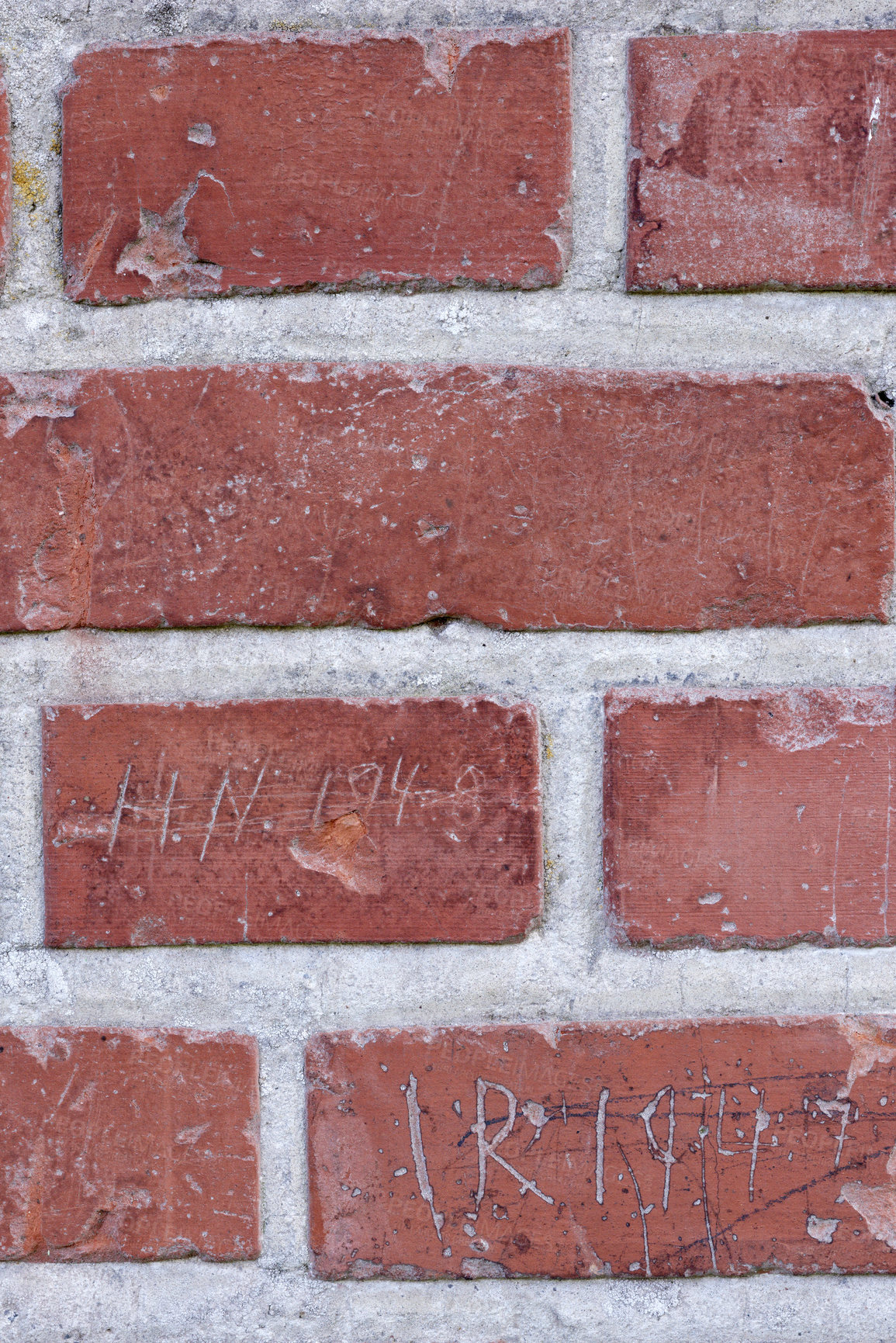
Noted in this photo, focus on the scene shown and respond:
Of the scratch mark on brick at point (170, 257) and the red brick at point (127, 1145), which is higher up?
the scratch mark on brick at point (170, 257)

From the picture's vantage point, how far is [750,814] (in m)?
0.54

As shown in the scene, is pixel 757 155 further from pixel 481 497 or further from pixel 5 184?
pixel 5 184

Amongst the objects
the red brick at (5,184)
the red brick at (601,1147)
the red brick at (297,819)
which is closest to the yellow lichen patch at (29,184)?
the red brick at (5,184)

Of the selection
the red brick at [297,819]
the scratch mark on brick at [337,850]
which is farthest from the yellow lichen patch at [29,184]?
the scratch mark on brick at [337,850]

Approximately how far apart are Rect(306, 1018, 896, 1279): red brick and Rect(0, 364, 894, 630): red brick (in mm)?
271

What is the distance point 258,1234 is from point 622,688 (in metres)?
0.42

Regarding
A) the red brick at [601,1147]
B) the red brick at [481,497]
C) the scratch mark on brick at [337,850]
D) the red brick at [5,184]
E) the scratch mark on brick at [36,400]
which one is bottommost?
the red brick at [601,1147]

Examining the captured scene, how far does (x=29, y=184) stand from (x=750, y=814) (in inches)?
23.1

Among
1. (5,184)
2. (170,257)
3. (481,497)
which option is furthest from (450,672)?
(5,184)

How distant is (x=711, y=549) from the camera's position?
53cm

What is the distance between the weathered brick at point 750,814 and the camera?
21.1 inches

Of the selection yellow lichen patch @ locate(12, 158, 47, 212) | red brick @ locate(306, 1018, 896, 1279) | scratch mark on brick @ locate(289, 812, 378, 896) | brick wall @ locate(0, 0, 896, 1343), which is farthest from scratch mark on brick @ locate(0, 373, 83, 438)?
red brick @ locate(306, 1018, 896, 1279)

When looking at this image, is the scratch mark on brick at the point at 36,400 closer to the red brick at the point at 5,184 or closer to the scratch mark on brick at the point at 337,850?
the red brick at the point at 5,184

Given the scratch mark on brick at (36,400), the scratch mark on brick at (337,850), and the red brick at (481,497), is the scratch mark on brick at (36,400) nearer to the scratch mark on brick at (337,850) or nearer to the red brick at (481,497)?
the red brick at (481,497)
